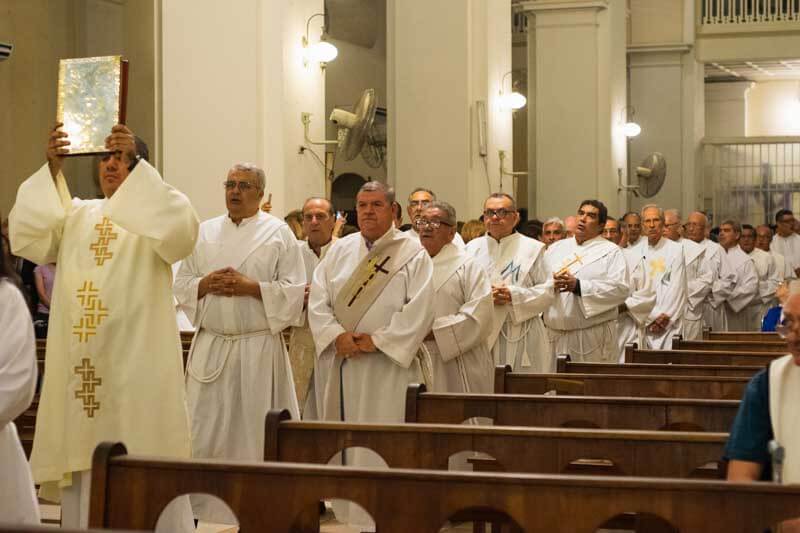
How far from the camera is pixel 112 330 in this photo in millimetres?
5516

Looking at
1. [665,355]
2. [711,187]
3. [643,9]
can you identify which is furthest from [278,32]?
[711,187]

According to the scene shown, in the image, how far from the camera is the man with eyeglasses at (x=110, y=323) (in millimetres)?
5469

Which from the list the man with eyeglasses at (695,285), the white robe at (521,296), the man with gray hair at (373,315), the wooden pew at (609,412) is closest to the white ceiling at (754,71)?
the man with eyeglasses at (695,285)

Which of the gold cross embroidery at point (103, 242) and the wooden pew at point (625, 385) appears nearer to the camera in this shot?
the gold cross embroidery at point (103, 242)

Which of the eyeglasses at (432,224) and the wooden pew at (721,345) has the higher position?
the eyeglasses at (432,224)

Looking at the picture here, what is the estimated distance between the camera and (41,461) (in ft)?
17.9

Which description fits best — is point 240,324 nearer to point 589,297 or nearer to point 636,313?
point 589,297

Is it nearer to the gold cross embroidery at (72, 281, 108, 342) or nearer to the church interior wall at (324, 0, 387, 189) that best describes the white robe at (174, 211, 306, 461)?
the gold cross embroidery at (72, 281, 108, 342)

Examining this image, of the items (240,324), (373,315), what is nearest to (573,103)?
(373,315)

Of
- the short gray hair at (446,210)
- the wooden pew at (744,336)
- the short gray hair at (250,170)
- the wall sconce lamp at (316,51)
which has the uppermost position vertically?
the wall sconce lamp at (316,51)

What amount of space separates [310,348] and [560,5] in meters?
13.8

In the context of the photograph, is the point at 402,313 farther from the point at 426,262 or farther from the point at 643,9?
the point at 643,9

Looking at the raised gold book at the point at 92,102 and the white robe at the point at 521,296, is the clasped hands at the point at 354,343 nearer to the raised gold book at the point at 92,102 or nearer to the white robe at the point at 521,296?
the raised gold book at the point at 92,102

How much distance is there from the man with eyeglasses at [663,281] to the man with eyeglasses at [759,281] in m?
4.88
